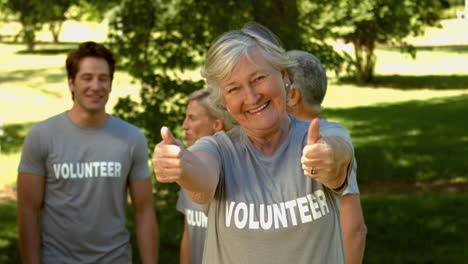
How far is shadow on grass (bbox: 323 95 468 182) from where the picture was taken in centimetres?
1534

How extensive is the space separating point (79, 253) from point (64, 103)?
26747mm

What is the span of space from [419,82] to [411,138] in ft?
57.6

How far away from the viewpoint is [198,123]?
4340 millimetres


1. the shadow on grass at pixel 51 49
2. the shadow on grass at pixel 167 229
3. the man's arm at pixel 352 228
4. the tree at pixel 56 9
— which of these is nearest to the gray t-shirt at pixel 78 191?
the man's arm at pixel 352 228

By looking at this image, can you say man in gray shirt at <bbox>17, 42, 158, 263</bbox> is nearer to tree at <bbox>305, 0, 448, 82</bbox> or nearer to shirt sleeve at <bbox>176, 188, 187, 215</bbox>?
shirt sleeve at <bbox>176, 188, 187, 215</bbox>

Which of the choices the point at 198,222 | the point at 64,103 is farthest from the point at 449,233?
the point at 64,103

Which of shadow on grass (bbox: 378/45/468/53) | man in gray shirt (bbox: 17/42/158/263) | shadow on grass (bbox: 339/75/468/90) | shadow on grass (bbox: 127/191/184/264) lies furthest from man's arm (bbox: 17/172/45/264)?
shadow on grass (bbox: 378/45/468/53)

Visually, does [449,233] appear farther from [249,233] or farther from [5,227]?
[249,233]

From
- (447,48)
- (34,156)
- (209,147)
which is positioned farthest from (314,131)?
(447,48)

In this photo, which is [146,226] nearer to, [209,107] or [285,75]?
[209,107]

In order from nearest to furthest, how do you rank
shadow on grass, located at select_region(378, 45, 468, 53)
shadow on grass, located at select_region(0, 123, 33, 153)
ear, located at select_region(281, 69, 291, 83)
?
ear, located at select_region(281, 69, 291, 83) < shadow on grass, located at select_region(0, 123, 33, 153) < shadow on grass, located at select_region(378, 45, 468, 53)

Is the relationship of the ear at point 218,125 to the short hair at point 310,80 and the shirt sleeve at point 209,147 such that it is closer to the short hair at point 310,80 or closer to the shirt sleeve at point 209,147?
the short hair at point 310,80

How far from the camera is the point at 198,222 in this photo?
4188 mm

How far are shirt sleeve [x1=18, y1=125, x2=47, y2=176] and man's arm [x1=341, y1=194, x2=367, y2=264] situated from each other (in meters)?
1.80
